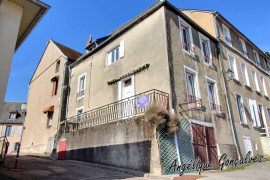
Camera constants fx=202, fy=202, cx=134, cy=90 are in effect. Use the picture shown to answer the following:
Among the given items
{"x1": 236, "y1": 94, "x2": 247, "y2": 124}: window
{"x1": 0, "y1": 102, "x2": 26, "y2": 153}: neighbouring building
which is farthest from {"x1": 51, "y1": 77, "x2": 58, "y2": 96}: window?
{"x1": 0, "y1": 102, "x2": 26, "y2": 153}: neighbouring building

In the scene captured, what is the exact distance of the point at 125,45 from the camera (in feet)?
37.7

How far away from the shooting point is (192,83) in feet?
33.1

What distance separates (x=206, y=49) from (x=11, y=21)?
33.4 feet

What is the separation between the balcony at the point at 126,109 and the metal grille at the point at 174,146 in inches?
42.1

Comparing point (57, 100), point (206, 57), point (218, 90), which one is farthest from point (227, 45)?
point (57, 100)

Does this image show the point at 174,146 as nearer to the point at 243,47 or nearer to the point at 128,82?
the point at 128,82

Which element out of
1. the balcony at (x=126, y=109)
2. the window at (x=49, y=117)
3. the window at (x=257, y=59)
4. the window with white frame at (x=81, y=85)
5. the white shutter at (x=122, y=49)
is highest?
the window at (x=257, y=59)

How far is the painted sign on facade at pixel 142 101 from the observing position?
8.49 metres

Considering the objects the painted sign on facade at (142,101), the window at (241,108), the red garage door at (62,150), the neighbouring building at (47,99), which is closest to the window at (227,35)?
the window at (241,108)

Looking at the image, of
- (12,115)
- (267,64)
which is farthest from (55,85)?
(12,115)

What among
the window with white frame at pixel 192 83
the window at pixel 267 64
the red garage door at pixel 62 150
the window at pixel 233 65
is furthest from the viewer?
the window at pixel 267 64

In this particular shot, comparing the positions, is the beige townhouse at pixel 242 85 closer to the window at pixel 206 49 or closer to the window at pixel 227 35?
the window at pixel 227 35

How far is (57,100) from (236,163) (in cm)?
1256

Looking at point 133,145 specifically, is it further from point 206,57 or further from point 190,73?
point 206,57
